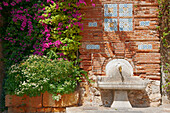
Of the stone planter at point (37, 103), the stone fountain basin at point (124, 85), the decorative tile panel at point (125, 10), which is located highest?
the decorative tile panel at point (125, 10)

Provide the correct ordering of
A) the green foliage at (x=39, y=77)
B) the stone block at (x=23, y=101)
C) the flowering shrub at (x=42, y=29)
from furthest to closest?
the flowering shrub at (x=42, y=29)
the stone block at (x=23, y=101)
the green foliage at (x=39, y=77)

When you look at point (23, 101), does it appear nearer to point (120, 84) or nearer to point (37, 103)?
point (37, 103)

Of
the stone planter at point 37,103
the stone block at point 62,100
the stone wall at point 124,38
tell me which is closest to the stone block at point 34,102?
the stone planter at point 37,103

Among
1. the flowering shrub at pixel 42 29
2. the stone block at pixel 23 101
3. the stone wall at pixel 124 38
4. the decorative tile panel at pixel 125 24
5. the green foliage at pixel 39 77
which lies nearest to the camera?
Answer: the green foliage at pixel 39 77

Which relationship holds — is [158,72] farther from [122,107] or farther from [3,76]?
[3,76]

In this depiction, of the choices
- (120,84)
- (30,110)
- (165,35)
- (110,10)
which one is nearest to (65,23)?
(110,10)

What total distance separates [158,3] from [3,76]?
14.3 feet

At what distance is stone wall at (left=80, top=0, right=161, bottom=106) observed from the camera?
5.57m

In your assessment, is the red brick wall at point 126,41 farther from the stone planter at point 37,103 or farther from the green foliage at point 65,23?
the stone planter at point 37,103

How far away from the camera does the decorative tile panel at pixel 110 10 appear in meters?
5.72

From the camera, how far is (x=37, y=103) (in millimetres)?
5180

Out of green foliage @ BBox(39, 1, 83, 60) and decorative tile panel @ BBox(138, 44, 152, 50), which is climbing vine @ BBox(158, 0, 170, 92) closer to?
decorative tile panel @ BBox(138, 44, 152, 50)

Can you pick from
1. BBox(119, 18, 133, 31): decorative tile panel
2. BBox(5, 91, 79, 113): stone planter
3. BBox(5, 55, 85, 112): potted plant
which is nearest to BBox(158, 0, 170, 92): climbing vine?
BBox(119, 18, 133, 31): decorative tile panel

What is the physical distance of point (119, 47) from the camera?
5.66 meters
